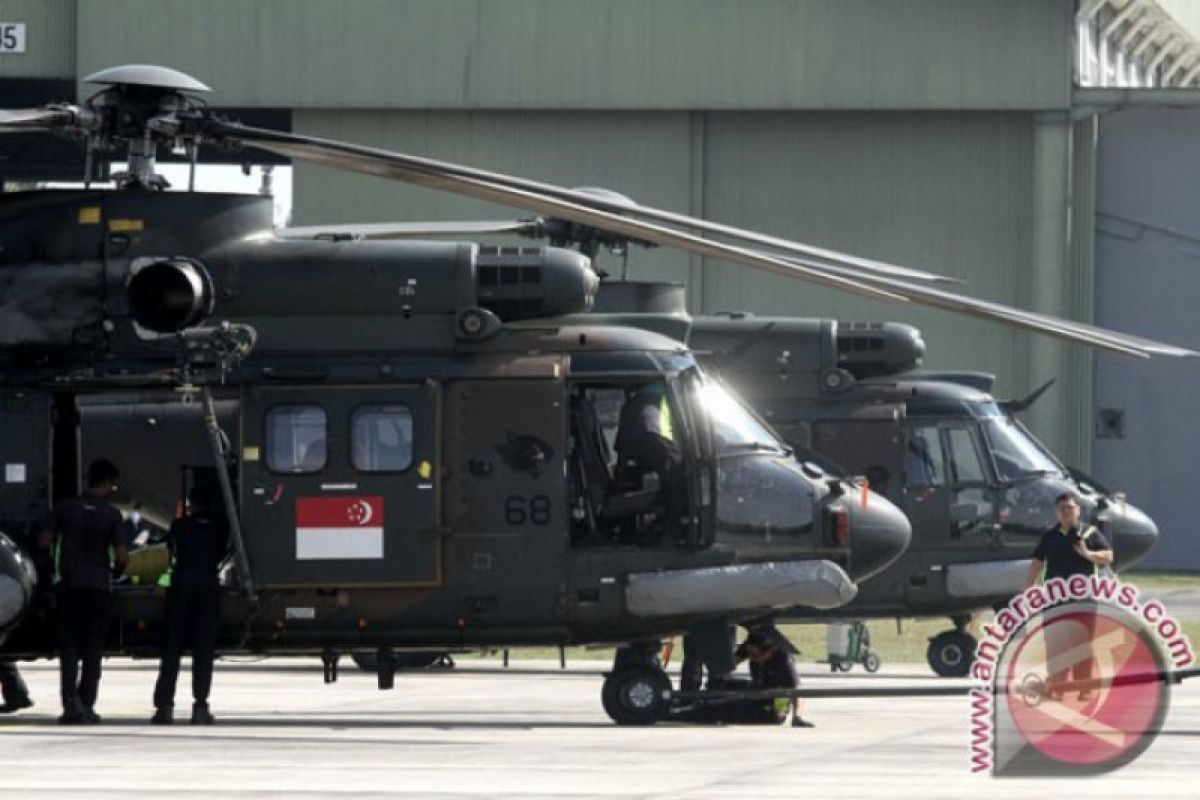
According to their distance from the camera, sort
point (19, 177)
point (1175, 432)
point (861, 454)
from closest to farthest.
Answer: point (861, 454) < point (1175, 432) < point (19, 177)

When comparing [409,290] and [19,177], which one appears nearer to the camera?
[409,290]

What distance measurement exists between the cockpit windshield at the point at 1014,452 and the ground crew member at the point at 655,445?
262 inches

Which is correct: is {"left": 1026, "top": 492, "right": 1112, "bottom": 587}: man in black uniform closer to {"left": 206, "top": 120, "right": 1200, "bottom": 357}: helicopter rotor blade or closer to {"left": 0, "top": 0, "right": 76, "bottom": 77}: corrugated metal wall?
{"left": 206, "top": 120, "right": 1200, "bottom": 357}: helicopter rotor blade

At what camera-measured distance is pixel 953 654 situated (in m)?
21.8

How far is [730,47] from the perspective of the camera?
37156 millimetres

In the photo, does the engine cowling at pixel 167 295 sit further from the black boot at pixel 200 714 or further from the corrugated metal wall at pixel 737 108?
the corrugated metal wall at pixel 737 108

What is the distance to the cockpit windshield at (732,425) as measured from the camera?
640 inches

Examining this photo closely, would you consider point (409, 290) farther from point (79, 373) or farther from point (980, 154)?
point (980, 154)

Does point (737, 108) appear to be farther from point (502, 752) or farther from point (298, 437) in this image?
point (502, 752)

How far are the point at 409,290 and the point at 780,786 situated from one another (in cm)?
511

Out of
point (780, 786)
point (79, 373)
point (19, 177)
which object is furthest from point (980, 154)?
point (780, 786)

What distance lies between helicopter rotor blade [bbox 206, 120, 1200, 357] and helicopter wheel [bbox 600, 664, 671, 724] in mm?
2883

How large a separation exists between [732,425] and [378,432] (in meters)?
2.28

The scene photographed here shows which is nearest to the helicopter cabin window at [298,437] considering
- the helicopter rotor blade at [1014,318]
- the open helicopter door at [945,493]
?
the helicopter rotor blade at [1014,318]
